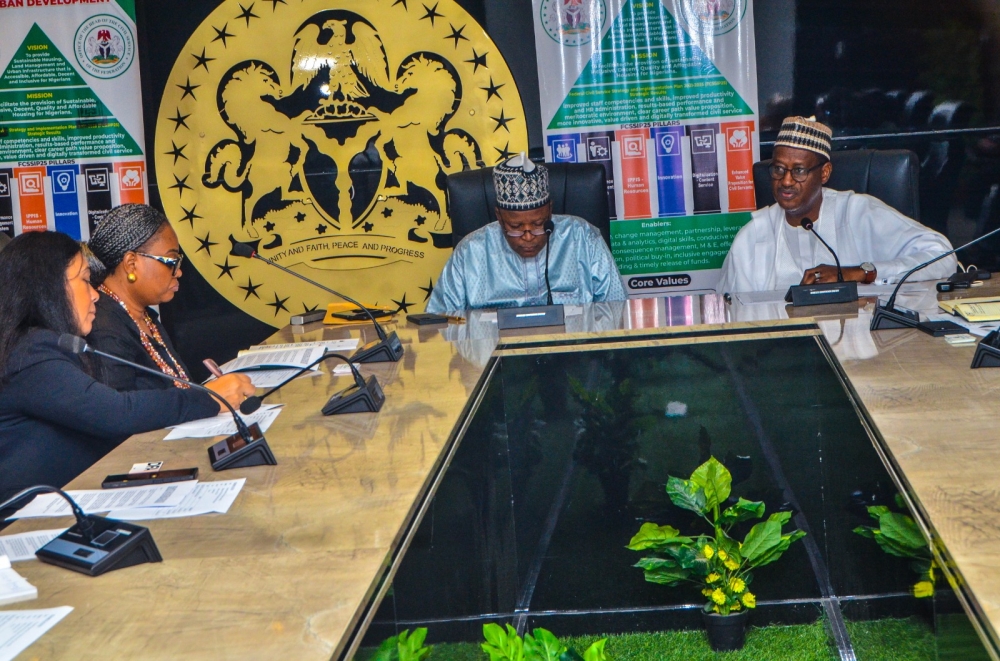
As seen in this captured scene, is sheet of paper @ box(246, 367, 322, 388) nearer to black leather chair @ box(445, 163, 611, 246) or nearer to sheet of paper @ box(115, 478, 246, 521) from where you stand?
sheet of paper @ box(115, 478, 246, 521)

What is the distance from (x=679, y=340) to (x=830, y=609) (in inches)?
29.4

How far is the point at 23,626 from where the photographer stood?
45.0 inches

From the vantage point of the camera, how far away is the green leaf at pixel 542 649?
1.73 metres

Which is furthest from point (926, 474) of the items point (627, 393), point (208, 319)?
point (208, 319)

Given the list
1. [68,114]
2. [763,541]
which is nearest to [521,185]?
[763,541]

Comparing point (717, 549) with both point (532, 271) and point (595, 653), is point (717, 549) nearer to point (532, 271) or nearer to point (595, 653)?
point (595, 653)

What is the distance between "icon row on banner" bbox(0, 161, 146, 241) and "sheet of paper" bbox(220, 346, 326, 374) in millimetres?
2341

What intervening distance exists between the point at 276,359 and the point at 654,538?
43.1 inches

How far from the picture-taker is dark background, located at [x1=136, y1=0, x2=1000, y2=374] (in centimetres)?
429

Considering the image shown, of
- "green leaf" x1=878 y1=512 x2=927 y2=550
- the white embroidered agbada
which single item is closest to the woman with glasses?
"green leaf" x1=878 y1=512 x2=927 y2=550

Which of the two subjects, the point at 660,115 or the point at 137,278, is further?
the point at 660,115

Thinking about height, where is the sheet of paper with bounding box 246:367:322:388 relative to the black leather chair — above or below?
below

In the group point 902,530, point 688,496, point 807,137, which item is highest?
point 807,137

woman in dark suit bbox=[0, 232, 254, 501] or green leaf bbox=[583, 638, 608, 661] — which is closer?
green leaf bbox=[583, 638, 608, 661]
